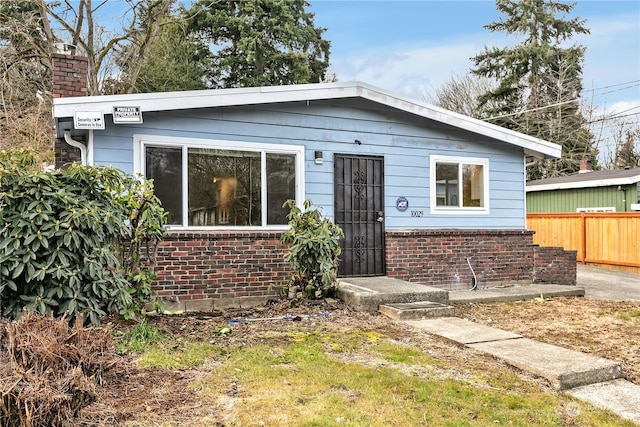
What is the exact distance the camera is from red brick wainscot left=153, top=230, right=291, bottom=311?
656 centimetres

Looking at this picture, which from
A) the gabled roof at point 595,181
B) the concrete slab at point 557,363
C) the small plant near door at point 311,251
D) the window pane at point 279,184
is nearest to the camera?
the concrete slab at point 557,363

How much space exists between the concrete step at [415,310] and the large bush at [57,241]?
124 inches

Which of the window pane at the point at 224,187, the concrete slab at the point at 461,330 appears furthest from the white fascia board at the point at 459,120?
the concrete slab at the point at 461,330

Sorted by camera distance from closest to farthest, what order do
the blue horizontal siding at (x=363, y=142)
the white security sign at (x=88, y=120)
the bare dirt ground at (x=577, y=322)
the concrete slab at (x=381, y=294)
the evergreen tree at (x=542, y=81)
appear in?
1. the bare dirt ground at (x=577, y=322)
2. the white security sign at (x=88, y=120)
3. the concrete slab at (x=381, y=294)
4. the blue horizontal siding at (x=363, y=142)
5. the evergreen tree at (x=542, y=81)

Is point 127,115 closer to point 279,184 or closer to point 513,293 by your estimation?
point 279,184

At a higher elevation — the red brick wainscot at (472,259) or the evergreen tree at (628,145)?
the evergreen tree at (628,145)

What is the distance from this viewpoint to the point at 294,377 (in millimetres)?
3854

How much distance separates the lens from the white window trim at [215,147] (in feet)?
21.5

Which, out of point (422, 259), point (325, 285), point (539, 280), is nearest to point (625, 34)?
point (539, 280)

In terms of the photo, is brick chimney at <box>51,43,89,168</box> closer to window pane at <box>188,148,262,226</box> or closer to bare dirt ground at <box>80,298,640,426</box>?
window pane at <box>188,148,262,226</box>

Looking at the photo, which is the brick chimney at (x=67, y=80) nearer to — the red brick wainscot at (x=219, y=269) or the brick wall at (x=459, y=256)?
the red brick wainscot at (x=219, y=269)

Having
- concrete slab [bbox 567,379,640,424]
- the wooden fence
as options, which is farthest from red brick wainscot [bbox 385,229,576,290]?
the wooden fence

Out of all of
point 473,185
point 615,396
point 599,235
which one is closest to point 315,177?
point 473,185

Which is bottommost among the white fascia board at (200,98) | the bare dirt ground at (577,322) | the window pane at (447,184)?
the bare dirt ground at (577,322)
